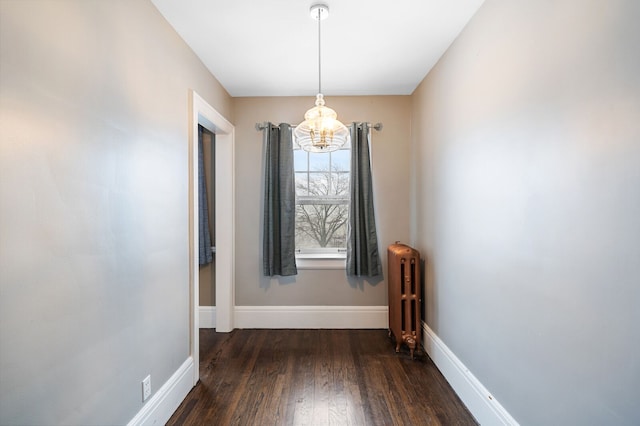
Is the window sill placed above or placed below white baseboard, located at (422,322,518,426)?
above

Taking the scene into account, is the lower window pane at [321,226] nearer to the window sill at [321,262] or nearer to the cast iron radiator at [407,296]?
the window sill at [321,262]

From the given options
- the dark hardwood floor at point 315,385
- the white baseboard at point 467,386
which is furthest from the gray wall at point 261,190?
the white baseboard at point 467,386

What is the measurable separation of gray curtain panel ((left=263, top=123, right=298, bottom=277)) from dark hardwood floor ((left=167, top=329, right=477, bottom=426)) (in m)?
0.78

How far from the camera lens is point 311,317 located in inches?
129

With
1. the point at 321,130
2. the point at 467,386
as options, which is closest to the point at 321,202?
the point at 321,130

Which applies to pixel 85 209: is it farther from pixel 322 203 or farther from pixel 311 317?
pixel 311 317

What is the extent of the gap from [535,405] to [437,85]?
2247 mm

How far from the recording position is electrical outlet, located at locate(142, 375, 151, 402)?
1.63 m

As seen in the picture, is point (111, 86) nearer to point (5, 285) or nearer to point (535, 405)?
point (5, 285)

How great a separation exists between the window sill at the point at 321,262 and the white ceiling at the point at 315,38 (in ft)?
5.92

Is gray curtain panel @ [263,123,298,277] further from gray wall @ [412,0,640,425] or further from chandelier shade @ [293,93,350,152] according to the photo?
gray wall @ [412,0,640,425]

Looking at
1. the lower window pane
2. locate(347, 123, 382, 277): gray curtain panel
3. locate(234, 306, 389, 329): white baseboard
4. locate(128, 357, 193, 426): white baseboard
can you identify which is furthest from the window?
locate(128, 357, 193, 426): white baseboard

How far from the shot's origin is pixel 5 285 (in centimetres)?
93

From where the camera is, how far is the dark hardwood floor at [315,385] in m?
1.88
